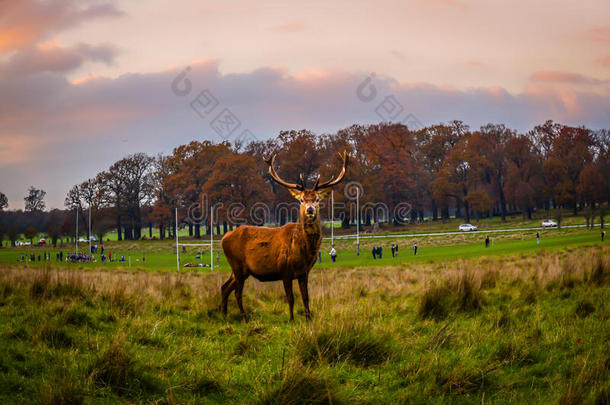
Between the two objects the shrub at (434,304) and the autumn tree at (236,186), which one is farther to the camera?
the autumn tree at (236,186)

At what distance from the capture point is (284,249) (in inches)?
364

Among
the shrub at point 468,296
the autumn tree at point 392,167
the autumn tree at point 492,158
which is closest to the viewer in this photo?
the shrub at point 468,296

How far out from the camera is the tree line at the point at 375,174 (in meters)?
68.9

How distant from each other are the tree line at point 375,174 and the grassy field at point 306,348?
55.9 metres

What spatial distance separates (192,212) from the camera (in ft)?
Answer: 241

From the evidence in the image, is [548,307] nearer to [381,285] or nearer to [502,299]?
[502,299]

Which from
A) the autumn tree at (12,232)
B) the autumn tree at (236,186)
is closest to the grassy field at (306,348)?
the autumn tree at (12,232)

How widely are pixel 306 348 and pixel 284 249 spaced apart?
3.55 meters

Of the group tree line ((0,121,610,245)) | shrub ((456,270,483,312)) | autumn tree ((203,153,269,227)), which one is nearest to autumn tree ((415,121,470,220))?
tree line ((0,121,610,245))

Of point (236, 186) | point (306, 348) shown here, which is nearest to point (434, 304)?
point (306, 348)

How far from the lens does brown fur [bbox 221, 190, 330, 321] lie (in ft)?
29.1

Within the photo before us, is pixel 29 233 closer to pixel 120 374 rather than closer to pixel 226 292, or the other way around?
pixel 226 292

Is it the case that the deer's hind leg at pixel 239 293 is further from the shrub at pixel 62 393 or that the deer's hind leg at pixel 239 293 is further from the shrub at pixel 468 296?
the shrub at pixel 62 393

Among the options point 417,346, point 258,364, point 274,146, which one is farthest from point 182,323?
point 274,146
